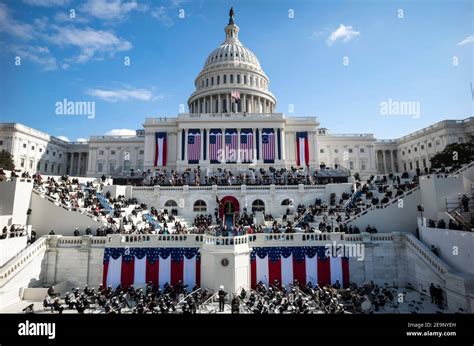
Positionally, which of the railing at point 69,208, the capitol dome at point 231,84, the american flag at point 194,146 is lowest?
the railing at point 69,208

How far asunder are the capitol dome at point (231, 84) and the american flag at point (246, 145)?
17.6 m

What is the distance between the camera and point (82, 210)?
98.5 feet

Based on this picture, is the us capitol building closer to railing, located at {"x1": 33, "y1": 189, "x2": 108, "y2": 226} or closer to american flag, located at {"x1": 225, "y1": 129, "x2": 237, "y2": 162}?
american flag, located at {"x1": 225, "y1": 129, "x2": 237, "y2": 162}

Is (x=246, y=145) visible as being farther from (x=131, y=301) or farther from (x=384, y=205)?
(x=131, y=301)

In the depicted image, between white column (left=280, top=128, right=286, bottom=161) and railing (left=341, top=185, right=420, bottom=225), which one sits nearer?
railing (left=341, top=185, right=420, bottom=225)

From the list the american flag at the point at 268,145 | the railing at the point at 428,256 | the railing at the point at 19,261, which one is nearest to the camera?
the railing at the point at 428,256

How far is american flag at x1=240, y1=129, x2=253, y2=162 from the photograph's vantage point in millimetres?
61812

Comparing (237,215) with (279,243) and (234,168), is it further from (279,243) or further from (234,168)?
(234,168)

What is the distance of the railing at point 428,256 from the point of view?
1932 centimetres

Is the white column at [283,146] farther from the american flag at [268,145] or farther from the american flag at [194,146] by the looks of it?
the american flag at [194,146]

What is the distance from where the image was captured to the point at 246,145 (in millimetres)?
62625

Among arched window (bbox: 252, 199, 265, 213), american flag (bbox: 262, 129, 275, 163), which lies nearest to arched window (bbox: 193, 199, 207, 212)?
arched window (bbox: 252, 199, 265, 213)

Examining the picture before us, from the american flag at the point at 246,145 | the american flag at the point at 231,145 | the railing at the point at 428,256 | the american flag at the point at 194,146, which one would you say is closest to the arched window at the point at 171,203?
the american flag at the point at 194,146

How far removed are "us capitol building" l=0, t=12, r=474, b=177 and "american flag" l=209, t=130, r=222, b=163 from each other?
216mm
